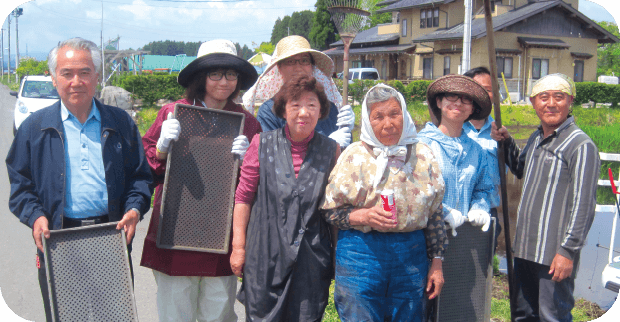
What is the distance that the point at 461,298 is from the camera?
128 inches

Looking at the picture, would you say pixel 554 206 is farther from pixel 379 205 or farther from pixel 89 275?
pixel 89 275

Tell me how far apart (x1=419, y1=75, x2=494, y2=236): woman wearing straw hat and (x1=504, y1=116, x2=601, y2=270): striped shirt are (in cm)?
31

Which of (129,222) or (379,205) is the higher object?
(379,205)

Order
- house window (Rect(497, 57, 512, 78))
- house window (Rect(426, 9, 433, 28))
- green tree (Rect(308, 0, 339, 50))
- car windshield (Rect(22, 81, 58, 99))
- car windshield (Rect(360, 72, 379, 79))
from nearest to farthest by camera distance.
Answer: car windshield (Rect(22, 81, 58, 99)), house window (Rect(497, 57, 512, 78)), car windshield (Rect(360, 72, 379, 79)), house window (Rect(426, 9, 433, 28)), green tree (Rect(308, 0, 339, 50))

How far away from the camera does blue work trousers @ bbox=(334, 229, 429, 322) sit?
107 inches

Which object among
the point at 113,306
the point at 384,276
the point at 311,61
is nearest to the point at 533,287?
the point at 384,276

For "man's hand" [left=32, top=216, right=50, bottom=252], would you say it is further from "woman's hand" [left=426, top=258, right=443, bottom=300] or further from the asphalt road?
"woman's hand" [left=426, top=258, right=443, bottom=300]

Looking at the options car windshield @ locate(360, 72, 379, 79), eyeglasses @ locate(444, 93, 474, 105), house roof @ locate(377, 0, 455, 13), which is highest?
house roof @ locate(377, 0, 455, 13)

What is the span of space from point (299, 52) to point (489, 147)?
1528 mm

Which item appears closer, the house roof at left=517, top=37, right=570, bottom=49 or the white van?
the house roof at left=517, top=37, right=570, bottom=49

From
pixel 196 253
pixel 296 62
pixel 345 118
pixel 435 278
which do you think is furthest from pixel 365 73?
pixel 435 278

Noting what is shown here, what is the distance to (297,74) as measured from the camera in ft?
12.2

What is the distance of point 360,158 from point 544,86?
1.50 m

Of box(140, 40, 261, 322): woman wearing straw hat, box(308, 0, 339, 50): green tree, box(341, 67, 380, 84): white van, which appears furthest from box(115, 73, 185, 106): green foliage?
box(308, 0, 339, 50): green tree
